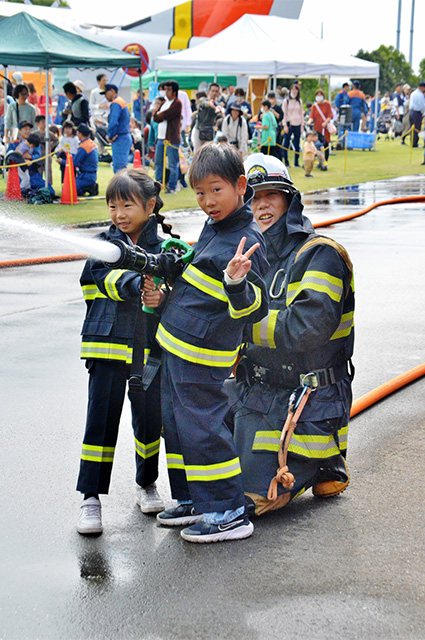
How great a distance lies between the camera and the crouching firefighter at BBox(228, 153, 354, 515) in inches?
140

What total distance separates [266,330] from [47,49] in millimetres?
12367

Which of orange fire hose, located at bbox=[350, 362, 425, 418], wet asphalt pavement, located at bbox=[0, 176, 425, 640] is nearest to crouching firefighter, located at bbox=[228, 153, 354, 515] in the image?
wet asphalt pavement, located at bbox=[0, 176, 425, 640]

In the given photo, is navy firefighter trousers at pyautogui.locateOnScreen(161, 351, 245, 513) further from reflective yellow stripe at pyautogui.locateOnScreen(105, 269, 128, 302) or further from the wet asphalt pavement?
reflective yellow stripe at pyautogui.locateOnScreen(105, 269, 128, 302)

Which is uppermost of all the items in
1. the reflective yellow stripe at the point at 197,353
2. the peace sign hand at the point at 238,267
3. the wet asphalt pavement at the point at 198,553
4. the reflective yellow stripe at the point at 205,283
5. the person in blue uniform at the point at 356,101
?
the person in blue uniform at the point at 356,101

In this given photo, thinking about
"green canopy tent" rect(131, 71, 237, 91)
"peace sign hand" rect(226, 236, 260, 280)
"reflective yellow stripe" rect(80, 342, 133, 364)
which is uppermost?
"green canopy tent" rect(131, 71, 237, 91)

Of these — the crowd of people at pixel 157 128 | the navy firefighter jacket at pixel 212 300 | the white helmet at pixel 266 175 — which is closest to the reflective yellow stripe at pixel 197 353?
the navy firefighter jacket at pixel 212 300

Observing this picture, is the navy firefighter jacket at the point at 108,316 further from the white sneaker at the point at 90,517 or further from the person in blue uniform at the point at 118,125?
the person in blue uniform at the point at 118,125

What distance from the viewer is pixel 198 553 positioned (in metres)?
3.28

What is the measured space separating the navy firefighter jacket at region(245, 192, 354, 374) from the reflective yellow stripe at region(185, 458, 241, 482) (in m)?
0.57

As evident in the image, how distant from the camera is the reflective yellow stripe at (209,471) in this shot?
330 cm

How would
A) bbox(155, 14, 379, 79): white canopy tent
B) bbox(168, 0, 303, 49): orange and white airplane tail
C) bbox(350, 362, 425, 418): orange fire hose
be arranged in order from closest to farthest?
1. bbox(350, 362, 425, 418): orange fire hose
2. bbox(155, 14, 379, 79): white canopy tent
3. bbox(168, 0, 303, 49): orange and white airplane tail

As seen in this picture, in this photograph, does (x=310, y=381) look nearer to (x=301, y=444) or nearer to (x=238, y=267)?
(x=301, y=444)

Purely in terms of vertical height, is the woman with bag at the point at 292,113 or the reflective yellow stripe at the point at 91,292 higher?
the woman with bag at the point at 292,113

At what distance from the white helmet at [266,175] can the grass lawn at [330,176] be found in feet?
29.2
